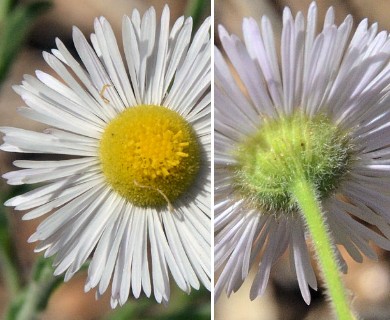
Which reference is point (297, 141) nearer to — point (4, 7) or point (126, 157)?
point (126, 157)

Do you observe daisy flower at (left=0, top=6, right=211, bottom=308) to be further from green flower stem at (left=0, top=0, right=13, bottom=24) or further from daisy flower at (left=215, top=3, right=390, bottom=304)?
green flower stem at (left=0, top=0, right=13, bottom=24)

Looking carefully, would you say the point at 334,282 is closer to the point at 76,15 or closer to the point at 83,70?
the point at 83,70

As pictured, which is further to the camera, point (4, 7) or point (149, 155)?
point (4, 7)

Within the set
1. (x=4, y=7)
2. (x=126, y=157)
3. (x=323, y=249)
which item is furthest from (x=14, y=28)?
(x=323, y=249)

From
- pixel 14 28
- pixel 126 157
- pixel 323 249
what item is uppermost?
pixel 14 28

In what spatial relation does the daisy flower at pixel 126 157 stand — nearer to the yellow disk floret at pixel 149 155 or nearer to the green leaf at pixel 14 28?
the yellow disk floret at pixel 149 155

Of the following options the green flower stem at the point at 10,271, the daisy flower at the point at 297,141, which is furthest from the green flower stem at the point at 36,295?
the daisy flower at the point at 297,141
